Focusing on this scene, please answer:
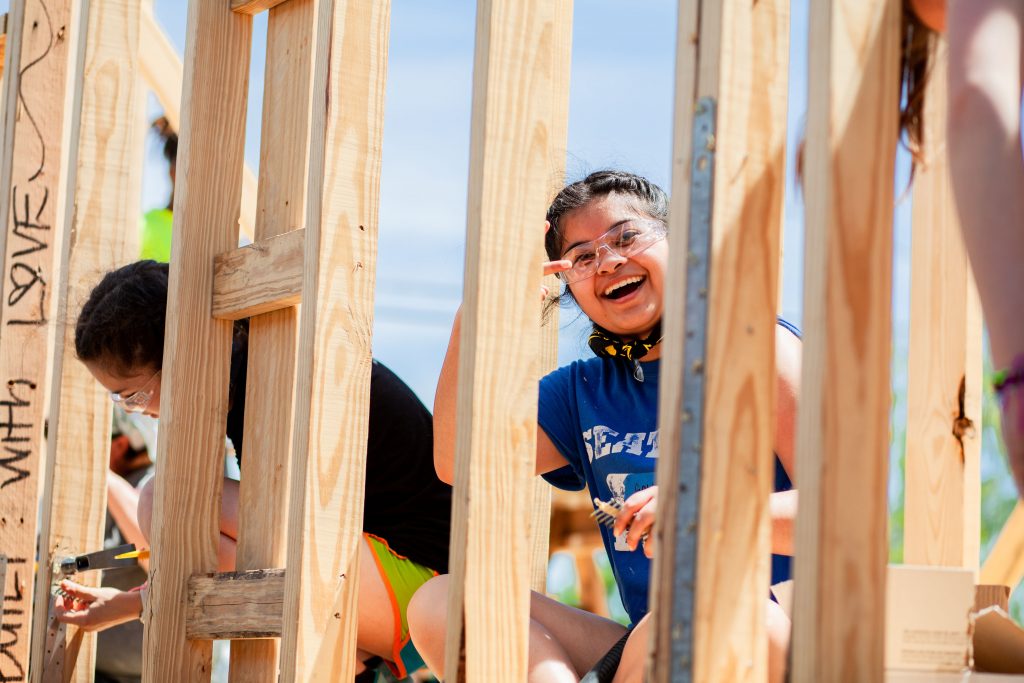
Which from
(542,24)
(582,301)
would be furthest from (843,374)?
(582,301)

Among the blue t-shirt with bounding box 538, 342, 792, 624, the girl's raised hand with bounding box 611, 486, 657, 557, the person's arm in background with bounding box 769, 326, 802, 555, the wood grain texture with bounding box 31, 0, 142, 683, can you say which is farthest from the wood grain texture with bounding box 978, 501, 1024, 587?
the wood grain texture with bounding box 31, 0, 142, 683

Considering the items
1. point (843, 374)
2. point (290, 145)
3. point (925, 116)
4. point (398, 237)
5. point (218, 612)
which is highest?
point (398, 237)

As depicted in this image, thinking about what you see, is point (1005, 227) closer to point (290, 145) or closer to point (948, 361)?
point (948, 361)

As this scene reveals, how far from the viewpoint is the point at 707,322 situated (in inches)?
53.8

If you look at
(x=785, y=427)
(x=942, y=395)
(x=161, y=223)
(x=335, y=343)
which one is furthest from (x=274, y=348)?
(x=161, y=223)

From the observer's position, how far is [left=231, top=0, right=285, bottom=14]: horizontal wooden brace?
2629mm

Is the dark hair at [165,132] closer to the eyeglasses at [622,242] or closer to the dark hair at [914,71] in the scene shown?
the eyeglasses at [622,242]

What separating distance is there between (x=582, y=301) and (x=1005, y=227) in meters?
1.48

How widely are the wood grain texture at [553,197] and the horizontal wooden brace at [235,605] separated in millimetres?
529

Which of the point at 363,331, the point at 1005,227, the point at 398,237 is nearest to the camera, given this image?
the point at 1005,227

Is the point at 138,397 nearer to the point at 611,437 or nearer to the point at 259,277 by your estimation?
the point at 259,277

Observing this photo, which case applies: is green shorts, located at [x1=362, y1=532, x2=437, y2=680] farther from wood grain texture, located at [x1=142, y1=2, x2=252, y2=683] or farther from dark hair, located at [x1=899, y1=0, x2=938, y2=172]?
dark hair, located at [x1=899, y1=0, x2=938, y2=172]

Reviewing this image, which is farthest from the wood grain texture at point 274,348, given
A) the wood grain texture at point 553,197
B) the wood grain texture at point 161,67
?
the wood grain texture at point 161,67

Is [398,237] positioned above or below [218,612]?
above
